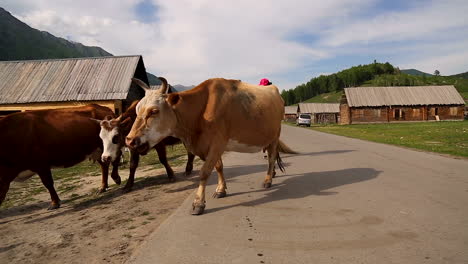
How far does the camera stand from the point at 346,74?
130m

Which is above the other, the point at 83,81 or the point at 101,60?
the point at 101,60

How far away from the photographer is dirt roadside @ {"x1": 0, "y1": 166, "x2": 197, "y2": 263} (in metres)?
2.79

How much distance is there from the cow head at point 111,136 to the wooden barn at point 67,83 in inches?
444

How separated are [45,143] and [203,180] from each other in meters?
3.48

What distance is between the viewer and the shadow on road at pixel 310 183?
4329 mm

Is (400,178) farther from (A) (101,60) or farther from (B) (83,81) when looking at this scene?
(A) (101,60)

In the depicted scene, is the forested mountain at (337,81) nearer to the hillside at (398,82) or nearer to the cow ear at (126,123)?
the hillside at (398,82)

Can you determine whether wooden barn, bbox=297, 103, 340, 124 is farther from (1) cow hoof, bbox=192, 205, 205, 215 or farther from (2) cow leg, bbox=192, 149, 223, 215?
(1) cow hoof, bbox=192, 205, 205, 215

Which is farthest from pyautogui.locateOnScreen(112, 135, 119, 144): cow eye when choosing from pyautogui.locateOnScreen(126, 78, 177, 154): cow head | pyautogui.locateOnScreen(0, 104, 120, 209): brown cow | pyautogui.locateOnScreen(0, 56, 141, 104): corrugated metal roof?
pyautogui.locateOnScreen(0, 56, 141, 104): corrugated metal roof

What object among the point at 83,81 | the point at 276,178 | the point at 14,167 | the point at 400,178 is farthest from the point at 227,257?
the point at 83,81

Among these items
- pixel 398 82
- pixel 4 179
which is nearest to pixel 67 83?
pixel 4 179

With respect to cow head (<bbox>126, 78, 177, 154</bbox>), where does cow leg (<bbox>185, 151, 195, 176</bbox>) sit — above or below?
below

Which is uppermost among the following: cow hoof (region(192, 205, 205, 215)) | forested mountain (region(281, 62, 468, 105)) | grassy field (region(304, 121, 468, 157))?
forested mountain (region(281, 62, 468, 105))

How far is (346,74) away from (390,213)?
13968cm
